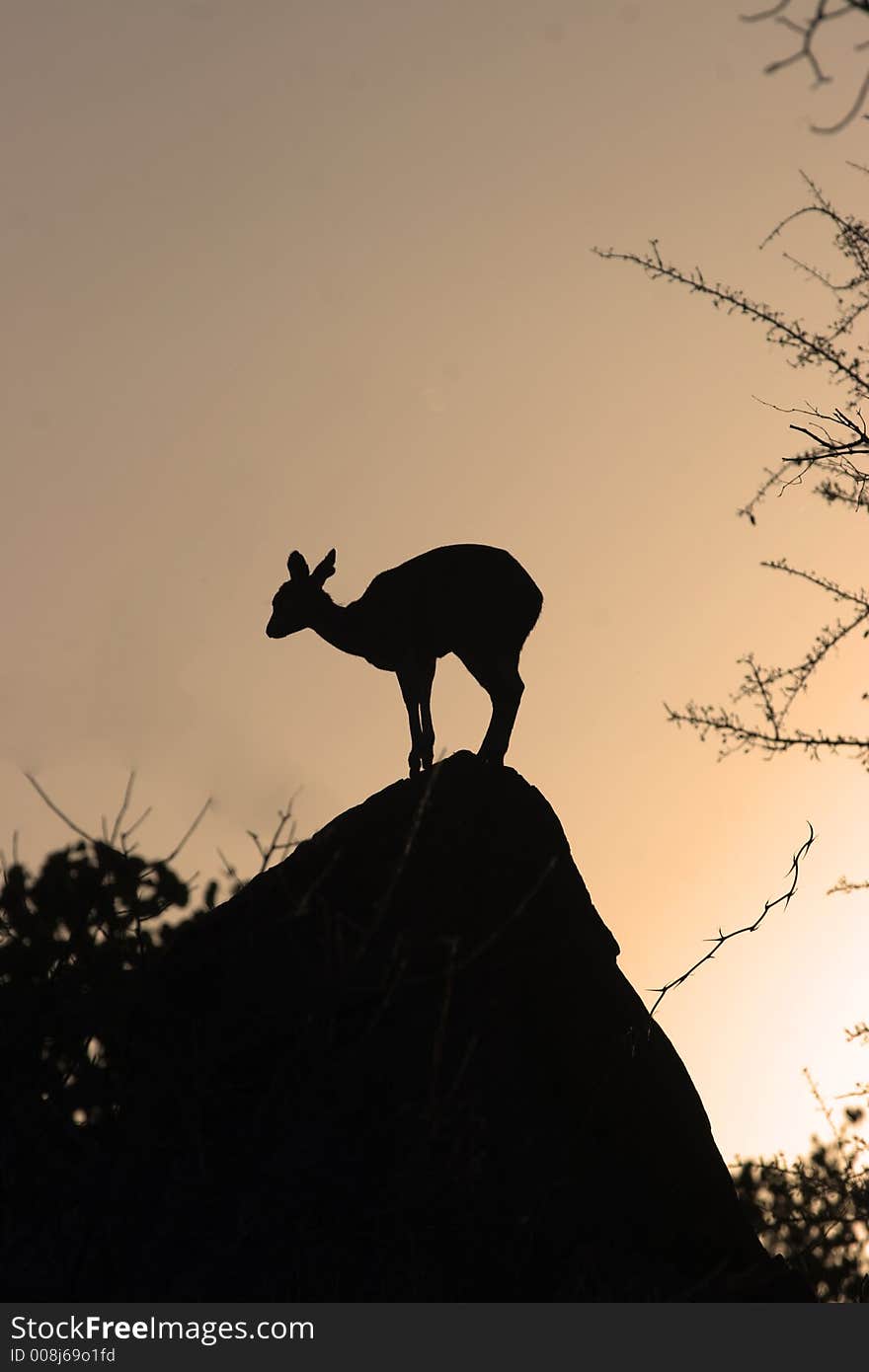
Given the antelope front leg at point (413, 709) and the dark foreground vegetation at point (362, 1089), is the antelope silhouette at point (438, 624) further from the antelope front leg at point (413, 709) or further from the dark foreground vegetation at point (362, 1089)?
the dark foreground vegetation at point (362, 1089)

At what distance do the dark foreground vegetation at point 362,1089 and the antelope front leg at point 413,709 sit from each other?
20 cm

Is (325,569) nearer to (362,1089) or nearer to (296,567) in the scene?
(296,567)

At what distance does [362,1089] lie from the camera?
8.18m

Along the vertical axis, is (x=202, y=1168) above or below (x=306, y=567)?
below

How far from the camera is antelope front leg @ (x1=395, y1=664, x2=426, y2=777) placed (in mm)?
10242

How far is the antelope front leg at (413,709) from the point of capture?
403 inches

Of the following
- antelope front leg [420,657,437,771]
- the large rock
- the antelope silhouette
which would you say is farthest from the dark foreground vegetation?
the antelope silhouette

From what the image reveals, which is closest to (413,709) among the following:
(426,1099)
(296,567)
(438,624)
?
(438,624)

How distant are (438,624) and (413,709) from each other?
698 millimetres

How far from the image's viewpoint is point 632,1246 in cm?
916

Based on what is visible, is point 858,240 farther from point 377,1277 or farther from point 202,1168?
point 377,1277

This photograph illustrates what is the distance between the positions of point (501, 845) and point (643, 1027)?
1685 millimetres

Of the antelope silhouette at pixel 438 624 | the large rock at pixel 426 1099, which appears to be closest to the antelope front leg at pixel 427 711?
the antelope silhouette at pixel 438 624
